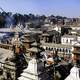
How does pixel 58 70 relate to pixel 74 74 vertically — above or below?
below

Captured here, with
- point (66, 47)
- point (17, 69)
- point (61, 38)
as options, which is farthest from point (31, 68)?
point (61, 38)

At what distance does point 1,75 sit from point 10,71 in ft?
5.51

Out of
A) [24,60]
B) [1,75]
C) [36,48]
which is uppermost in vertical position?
[36,48]

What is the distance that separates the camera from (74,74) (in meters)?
12.5

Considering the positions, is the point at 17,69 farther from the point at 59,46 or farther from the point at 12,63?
the point at 59,46

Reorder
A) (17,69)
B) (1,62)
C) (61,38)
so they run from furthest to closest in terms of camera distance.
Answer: (61,38)
(1,62)
(17,69)

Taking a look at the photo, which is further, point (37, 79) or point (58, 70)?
point (58, 70)

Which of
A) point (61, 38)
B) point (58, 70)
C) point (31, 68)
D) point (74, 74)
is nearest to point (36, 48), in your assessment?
point (31, 68)

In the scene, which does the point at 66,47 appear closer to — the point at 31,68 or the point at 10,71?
the point at 10,71

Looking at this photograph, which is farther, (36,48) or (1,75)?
(1,75)

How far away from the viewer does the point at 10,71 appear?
2017cm

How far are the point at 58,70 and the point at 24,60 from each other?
3.79m

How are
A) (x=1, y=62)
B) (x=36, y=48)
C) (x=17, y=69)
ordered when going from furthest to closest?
(x=1, y=62)
(x=17, y=69)
(x=36, y=48)

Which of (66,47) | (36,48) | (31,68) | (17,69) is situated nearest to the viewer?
(31,68)
